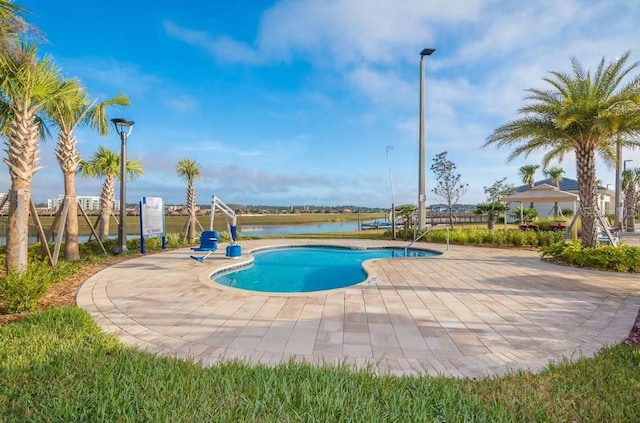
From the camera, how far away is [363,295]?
5.45 meters

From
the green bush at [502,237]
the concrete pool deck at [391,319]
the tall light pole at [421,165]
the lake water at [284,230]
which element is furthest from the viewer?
the lake water at [284,230]

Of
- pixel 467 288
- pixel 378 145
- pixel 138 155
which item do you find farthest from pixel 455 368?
pixel 378 145

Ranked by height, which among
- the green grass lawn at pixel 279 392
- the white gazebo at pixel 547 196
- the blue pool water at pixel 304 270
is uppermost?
the white gazebo at pixel 547 196

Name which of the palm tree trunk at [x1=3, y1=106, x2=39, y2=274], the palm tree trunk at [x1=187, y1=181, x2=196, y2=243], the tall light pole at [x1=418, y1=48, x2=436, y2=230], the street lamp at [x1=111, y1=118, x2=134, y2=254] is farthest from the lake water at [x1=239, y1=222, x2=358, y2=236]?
the palm tree trunk at [x1=3, y1=106, x2=39, y2=274]

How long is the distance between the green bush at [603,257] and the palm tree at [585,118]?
111 cm

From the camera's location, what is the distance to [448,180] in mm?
19109

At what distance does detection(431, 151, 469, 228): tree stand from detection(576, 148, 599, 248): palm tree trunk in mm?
9958

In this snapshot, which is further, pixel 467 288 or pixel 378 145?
pixel 378 145

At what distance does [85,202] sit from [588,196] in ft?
58.3

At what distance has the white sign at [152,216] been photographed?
35.1 feet

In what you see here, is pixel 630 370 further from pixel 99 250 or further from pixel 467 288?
pixel 99 250

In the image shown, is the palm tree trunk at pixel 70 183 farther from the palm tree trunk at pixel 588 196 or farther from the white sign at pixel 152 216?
the palm tree trunk at pixel 588 196

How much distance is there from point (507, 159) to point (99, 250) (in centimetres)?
1424

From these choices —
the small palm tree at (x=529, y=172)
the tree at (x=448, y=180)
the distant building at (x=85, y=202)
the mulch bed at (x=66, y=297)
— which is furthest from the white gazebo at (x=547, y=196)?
the small palm tree at (x=529, y=172)
